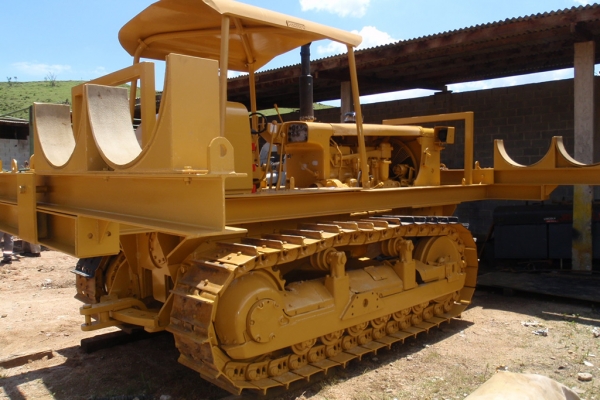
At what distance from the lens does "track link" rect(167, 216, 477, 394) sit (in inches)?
141

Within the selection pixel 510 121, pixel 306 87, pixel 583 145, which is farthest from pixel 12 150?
pixel 583 145

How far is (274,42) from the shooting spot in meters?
5.23

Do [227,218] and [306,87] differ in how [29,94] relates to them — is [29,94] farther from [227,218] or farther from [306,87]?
[227,218]

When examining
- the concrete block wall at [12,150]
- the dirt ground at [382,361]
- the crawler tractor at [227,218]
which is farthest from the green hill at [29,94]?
the crawler tractor at [227,218]

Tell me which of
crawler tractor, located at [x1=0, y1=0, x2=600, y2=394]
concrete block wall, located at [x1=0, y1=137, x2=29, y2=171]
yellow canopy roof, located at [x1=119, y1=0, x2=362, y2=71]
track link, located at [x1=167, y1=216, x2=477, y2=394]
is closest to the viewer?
crawler tractor, located at [x1=0, y1=0, x2=600, y2=394]

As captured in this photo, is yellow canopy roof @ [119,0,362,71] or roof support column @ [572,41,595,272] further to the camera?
roof support column @ [572,41,595,272]

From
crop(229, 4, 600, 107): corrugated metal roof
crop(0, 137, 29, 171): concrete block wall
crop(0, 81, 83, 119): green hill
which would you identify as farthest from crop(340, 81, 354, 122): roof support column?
crop(0, 81, 83, 119): green hill

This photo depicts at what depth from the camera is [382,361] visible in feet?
16.0

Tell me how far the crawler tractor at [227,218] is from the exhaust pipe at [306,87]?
306 mm

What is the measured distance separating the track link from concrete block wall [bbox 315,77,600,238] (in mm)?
6036

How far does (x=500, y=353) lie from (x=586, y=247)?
4.46 m

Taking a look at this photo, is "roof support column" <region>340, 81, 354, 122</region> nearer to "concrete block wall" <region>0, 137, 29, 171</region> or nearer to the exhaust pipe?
the exhaust pipe

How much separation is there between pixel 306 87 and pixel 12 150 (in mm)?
12808

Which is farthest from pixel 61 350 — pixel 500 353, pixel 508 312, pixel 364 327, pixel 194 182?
pixel 508 312
